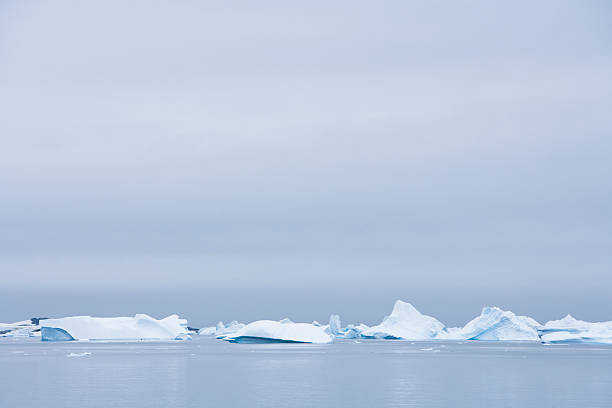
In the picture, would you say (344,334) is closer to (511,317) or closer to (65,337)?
(511,317)

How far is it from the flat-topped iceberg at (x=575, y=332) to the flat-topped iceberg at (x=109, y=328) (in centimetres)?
2399

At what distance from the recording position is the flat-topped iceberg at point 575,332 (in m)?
53.5

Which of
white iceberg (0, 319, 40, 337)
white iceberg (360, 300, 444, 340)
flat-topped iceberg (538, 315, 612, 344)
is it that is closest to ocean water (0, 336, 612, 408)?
flat-topped iceberg (538, 315, 612, 344)

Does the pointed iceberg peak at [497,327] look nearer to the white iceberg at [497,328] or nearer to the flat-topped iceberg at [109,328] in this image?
the white iceberg at [497,328]

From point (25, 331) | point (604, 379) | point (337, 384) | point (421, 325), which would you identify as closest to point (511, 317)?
point (421, 325)

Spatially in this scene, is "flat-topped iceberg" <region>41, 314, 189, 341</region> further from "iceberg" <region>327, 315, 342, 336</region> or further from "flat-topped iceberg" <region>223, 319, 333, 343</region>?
"iceberg" <region>327, 315, 342, 336</region>

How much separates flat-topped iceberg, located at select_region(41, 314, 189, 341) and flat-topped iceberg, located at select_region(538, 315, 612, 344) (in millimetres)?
23994

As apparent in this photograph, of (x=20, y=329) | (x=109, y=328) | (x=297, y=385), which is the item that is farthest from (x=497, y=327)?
(x=20, y=329)

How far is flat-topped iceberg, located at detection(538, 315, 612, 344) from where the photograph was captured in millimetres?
53500

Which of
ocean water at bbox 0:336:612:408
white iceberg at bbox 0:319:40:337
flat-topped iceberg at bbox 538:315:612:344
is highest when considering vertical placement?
white iceberg at bbox 0:319:40:337

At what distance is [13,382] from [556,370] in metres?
16.4

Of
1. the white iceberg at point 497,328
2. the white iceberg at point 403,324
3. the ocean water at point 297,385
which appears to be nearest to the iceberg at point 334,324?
the white iceberg at point 403,324

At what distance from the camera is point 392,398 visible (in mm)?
16859

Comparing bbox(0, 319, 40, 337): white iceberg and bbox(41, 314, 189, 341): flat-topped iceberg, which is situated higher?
bbox(0, 319, 40, 337): white iceberg
